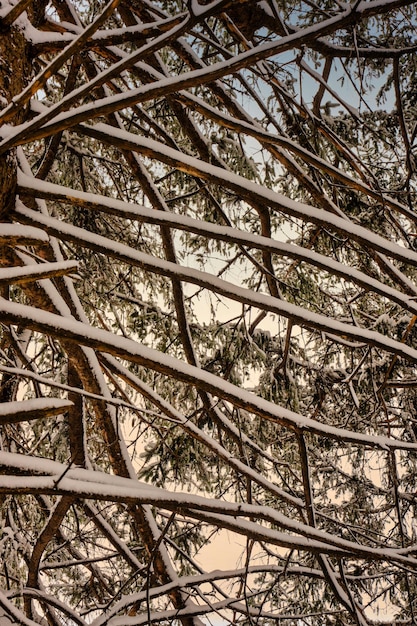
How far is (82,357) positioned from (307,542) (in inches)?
49.9

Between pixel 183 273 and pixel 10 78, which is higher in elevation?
pixel 10 78

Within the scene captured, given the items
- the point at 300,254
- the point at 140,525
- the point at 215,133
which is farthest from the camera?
the point at 215,133

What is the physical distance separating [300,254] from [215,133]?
8.16 feet

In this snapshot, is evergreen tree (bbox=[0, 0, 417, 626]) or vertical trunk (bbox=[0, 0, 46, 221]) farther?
vertical trunk (bbox=[0, 0, 46, 221])

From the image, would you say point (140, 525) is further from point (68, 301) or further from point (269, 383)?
point (269, 383)

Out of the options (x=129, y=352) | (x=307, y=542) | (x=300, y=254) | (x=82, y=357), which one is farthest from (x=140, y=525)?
(x=300, y=254)

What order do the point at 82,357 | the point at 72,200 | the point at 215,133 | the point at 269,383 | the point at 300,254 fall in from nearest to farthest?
the point at 72,200
the point at 300,254
the point at 82,357
the point at 215,133
the point at 269,383

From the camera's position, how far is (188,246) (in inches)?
190

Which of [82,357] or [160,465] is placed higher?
[160,465]

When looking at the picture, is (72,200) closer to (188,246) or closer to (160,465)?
(160,465)

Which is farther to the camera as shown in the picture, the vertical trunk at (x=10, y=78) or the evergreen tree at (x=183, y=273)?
the vertical trunk at (x=10, y=78)

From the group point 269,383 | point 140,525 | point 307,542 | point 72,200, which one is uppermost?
point 269,383

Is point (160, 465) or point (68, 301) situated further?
point (160, 465)

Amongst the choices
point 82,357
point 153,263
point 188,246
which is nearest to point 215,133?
point 188,246
